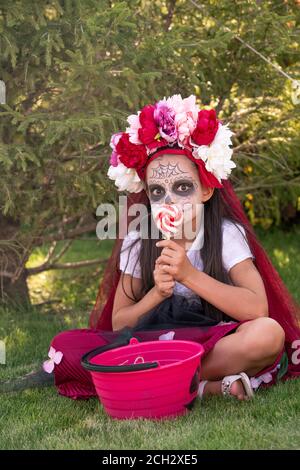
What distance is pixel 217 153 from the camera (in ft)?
8.98

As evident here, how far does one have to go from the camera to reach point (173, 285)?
274 centimetres

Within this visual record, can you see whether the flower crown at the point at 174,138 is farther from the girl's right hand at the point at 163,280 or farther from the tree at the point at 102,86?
the tree at the point at 102,86

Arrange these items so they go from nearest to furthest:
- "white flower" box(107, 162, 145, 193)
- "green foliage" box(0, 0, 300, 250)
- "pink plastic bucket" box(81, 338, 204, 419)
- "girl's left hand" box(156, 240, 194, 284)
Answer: "pink plastic bucket" box(81, 338, 204, 419) < "girl's left hand" box(156, 240, 194, 284) < "white flower" box(107, 162, 145, 193) < "green foliage" box(0, 0, 300, 250)

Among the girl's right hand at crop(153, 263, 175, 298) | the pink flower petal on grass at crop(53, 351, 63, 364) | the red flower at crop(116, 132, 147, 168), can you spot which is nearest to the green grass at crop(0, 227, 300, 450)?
the pink flower petal on grass at crop(53, 351, 63, 364)

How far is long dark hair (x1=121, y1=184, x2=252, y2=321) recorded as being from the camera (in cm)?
286

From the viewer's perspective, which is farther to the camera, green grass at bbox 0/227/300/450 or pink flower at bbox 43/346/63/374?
pink flower at bbox 43/346/63/374

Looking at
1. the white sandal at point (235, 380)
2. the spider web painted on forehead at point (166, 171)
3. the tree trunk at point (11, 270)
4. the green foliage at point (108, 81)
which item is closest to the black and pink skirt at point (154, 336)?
the white sandal at point (235, 380)

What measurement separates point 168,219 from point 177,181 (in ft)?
0.61

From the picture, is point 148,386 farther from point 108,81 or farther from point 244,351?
point 108,81

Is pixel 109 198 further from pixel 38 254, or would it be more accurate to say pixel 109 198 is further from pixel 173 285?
pixel 38 254

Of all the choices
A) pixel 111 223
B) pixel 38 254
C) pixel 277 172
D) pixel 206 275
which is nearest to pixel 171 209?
pixel 206 275

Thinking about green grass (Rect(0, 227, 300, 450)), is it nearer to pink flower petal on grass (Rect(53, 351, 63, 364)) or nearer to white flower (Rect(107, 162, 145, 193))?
pink flower petal on grass (Rect(53, 351, 63, 364))

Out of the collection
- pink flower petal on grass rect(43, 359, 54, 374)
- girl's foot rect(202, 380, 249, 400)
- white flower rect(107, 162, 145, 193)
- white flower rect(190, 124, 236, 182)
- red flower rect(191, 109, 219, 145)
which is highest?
red flower rect(191, 109, 219, 145)

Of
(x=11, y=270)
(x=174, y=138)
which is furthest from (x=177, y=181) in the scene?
(x=11, y=270)
